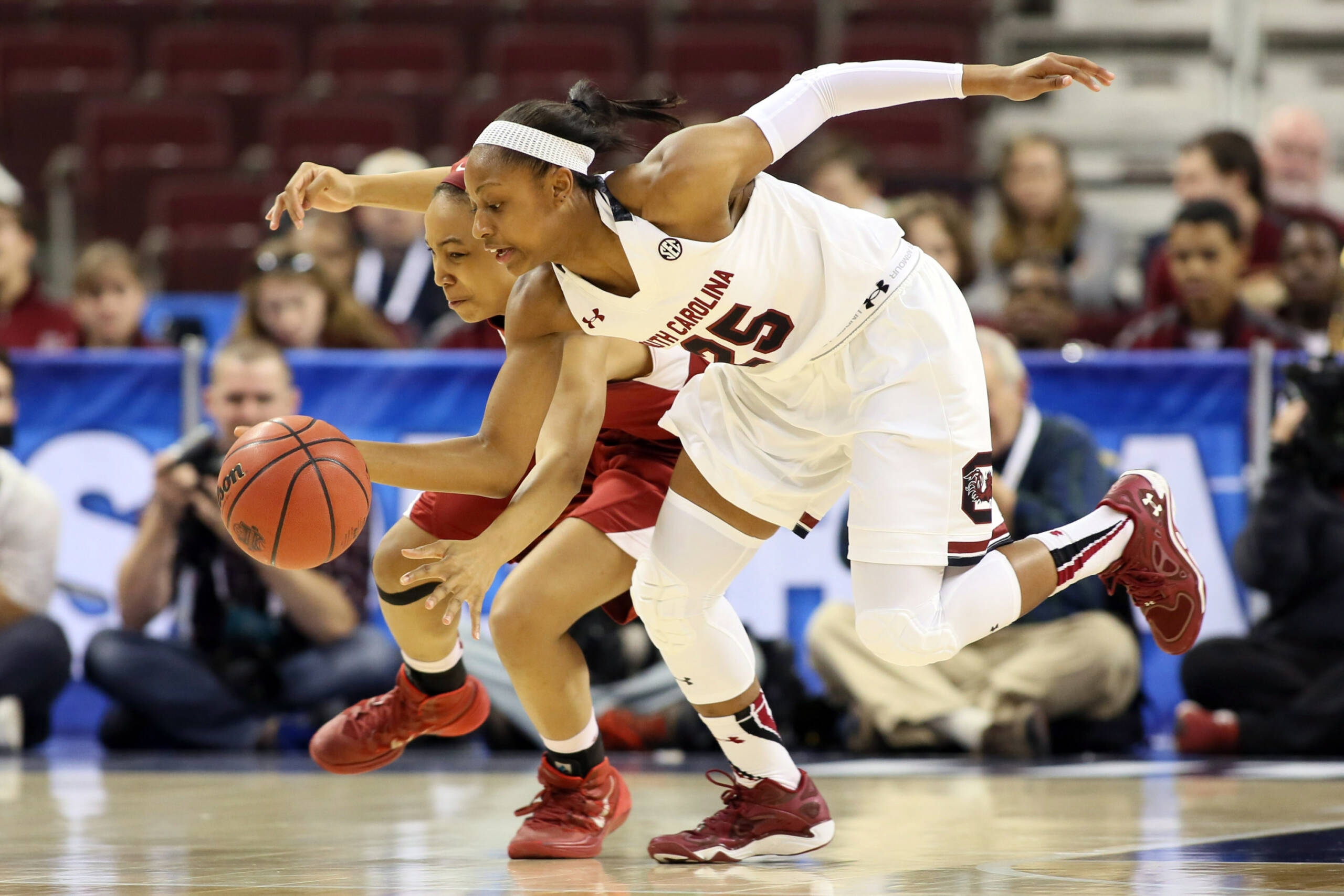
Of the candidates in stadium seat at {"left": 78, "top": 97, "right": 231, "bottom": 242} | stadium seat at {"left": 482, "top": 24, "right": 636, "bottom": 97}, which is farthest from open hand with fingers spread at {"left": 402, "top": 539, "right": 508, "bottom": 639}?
stadium seat at {"left": 482, "top": 24, "right": 636, "bottom": 97}

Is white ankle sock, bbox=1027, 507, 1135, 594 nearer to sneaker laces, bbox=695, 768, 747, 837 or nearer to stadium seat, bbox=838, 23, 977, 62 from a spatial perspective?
sneaker laces, bbox=695, 768, 747, 837

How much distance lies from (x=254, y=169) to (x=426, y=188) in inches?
258

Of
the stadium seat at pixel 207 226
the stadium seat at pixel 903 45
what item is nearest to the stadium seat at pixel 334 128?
the stadium seat at pixel 207 226

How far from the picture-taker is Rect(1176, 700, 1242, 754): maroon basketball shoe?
588cm

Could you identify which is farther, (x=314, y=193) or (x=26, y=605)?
(x=26, y=605)

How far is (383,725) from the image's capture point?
420 centimetres

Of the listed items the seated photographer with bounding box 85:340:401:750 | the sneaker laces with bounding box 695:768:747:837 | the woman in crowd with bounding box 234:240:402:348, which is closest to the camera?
the sneaker laces with bounding box 695:768:747:837

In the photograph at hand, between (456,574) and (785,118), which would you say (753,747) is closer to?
(456,574)

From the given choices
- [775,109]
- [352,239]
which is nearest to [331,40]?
[352,239]

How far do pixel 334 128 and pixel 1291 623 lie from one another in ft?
21.6

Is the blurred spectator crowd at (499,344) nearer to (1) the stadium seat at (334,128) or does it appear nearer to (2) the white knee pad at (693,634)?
(1) the stadium seat at (334,128)

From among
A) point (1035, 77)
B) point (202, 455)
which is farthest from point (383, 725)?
point (202, 455)

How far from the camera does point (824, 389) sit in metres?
3.75

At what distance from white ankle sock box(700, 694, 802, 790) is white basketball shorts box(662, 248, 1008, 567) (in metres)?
0.46
